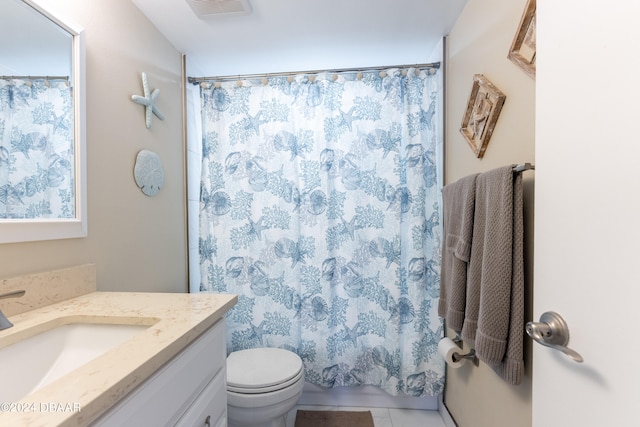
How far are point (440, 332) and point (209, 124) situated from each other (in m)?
1.90

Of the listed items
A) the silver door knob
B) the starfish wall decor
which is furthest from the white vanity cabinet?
the starfish wall decor

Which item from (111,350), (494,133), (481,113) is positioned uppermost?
(481,113)

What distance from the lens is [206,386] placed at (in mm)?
809

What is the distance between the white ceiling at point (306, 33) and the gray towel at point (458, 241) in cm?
90

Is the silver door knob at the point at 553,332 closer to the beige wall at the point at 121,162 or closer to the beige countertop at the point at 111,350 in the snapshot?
the beige countertop at the point at 111,350

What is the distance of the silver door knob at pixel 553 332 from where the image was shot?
0.55 meters

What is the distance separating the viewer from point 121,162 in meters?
1.22

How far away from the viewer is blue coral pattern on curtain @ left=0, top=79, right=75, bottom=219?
0.80 m

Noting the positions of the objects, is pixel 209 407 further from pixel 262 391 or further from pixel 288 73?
pixel 288 73

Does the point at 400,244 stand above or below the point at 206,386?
above

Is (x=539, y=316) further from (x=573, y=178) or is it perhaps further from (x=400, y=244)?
(x=400, y=244)

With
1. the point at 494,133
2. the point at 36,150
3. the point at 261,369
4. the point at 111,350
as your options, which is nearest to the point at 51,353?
the point at 111,350

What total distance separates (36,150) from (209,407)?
0.96 meters

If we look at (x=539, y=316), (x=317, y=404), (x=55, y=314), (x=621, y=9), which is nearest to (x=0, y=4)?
(x=55, y=314)
